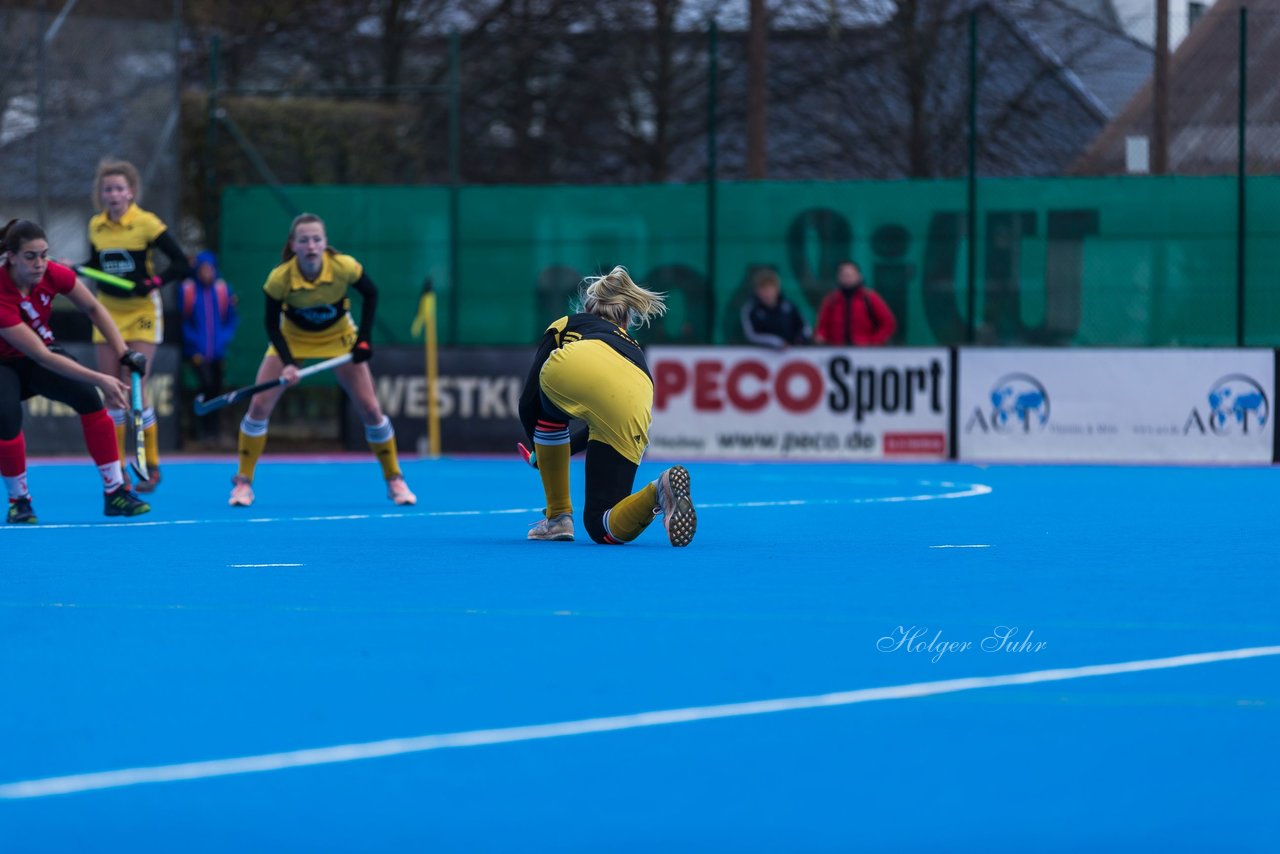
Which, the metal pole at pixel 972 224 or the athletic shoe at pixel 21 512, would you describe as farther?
the metal pole at pixel 972 224

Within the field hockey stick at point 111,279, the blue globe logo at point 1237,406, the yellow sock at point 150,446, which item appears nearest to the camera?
the field hockey stick at point 111,279

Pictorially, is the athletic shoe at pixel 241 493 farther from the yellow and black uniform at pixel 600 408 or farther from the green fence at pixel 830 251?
the green fence at pixel 830 251

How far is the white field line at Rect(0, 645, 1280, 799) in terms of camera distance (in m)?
4.42

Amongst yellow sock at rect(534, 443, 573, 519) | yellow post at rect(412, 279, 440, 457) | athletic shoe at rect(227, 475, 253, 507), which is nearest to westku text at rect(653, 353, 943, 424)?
yellow post at rect(412, 279, 440, 457)

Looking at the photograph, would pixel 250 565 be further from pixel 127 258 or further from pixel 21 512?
pixel 127 258

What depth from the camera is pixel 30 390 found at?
1088 centimetres

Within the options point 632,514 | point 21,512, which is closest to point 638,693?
point 632,514

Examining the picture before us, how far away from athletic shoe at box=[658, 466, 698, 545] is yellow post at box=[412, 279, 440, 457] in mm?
9455

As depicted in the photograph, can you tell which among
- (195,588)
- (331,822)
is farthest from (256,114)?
(331,822)

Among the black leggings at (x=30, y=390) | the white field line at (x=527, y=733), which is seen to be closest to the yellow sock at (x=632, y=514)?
the black leggings at (x=30, y=390)

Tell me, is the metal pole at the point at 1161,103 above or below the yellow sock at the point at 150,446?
above

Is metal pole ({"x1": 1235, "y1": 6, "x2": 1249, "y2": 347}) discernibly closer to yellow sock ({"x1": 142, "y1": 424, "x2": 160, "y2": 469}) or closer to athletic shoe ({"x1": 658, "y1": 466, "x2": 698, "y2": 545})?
yellow sock ({"x1": 142, "y1": 424, "x2": 160, "y2": 469})

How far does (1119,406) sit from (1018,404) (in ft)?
2.82

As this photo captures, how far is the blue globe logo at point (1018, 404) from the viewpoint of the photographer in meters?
17.9
